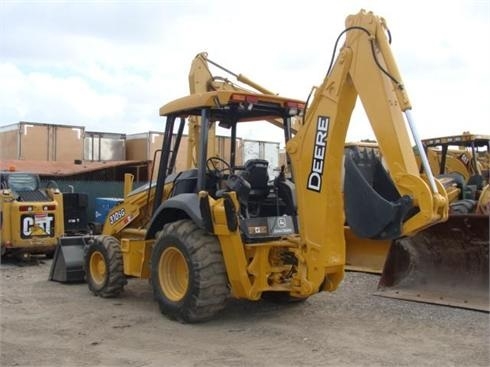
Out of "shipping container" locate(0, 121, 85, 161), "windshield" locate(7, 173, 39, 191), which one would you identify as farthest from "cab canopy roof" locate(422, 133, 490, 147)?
"shipping container" locate(0, 121, 85, 161)

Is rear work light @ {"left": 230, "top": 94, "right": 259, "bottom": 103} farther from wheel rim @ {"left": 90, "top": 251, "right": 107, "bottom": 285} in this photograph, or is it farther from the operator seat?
wheel rim @ {"left": 90, "top": 251, "right": 107, "bottom": 285}

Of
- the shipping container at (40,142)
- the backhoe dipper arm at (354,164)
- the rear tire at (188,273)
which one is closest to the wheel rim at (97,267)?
the rear tire at (188,273)

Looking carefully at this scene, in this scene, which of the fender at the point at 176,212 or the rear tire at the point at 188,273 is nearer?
the rear tire at the point at 188,273

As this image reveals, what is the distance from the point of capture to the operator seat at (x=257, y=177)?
22.4ft

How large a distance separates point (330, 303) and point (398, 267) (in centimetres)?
113

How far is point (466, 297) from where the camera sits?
7395 millimetres

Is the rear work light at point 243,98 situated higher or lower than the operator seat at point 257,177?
higher

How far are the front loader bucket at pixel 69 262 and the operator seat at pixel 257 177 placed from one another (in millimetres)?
3468

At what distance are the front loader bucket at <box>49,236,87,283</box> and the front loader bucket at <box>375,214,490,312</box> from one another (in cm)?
423

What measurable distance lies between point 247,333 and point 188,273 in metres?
0.85

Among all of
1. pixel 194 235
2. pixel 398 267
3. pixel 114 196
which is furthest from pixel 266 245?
pixel 114 196

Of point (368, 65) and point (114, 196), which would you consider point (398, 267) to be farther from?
point (114, 196)

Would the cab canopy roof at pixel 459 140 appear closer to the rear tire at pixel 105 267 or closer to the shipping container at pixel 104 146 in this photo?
the rear tire at pixel 105 267

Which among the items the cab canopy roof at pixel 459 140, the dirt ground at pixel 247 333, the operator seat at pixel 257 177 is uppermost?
the cab canopy roof at pixel 459 140
